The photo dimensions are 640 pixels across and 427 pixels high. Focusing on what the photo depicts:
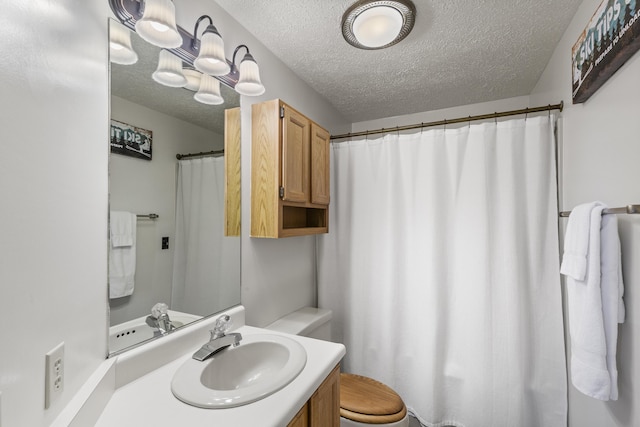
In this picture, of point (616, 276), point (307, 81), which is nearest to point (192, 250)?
point (307, 81)

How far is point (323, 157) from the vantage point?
6.43 ft

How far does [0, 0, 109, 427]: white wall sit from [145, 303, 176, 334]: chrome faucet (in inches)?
8.1

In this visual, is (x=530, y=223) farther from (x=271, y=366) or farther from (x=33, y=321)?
(x=33, y=321)

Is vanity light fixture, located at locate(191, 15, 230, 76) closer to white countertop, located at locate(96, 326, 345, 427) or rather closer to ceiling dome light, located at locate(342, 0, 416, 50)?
ceiling dome light, located at locate(342, 0, 416, 50)

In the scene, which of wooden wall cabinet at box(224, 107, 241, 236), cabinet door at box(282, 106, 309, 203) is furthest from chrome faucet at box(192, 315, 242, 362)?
cabinet door at box(282, 106, 309, 203)

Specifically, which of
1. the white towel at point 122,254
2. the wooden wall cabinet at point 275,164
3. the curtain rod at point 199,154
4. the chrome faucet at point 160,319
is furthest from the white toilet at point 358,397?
the curtain rod at point 199,154

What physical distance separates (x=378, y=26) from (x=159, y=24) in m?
1.06

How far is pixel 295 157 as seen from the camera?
1.64 meters

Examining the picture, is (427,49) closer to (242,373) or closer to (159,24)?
(159,24)

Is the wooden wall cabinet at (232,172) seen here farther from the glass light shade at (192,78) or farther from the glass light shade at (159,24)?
the glass light shade at (159,24)

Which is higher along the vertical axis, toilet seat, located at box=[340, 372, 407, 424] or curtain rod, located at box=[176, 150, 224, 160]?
curtain rod, located at box=[176, 150, 224, 160]

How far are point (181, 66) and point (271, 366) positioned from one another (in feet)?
4.54

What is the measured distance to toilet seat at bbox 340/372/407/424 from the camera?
4.77 ft

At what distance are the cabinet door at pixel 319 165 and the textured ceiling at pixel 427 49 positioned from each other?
500 mm
